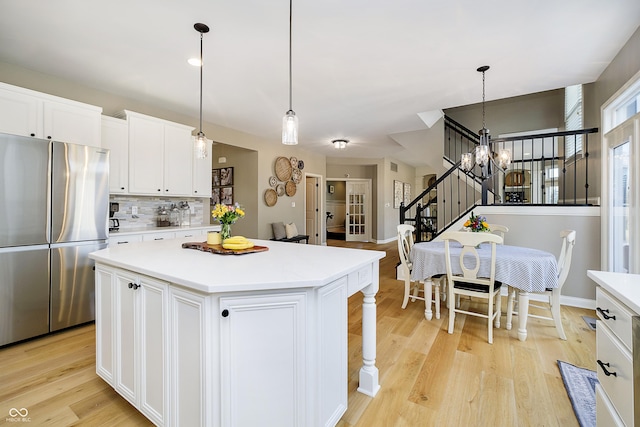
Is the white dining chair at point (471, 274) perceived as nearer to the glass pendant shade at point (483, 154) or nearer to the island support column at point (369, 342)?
the island support column at point (369, 342)

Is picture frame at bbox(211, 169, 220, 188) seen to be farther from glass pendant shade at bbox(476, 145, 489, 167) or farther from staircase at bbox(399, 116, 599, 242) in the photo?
glass pendant shade at bbox(476, 145, 489, 167)

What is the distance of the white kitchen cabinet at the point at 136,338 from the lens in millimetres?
1385

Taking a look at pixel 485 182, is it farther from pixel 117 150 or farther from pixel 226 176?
pixel 226 176

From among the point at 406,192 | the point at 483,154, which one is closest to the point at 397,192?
the point at 406,192

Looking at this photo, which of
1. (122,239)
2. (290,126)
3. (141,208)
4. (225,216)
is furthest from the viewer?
(141,208)

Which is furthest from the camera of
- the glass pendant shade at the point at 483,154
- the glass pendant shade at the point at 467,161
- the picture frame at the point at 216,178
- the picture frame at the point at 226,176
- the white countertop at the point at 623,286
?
the picture frame at the point at 216,178

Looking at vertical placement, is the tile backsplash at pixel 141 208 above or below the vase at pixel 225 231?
above

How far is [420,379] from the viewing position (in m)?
1.96

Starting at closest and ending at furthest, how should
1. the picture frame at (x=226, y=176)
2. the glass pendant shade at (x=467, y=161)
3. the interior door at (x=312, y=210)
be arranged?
1. the glass pendant shade at (x=467, y=161)
2. the picture frame at (x=226, y=176)
3. the interior door at (x=312, y=210)

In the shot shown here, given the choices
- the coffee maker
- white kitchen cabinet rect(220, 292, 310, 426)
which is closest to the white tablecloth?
white kitchen cabinet rect(220, 292, 310, 426)

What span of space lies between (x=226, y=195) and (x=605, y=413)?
241 inches

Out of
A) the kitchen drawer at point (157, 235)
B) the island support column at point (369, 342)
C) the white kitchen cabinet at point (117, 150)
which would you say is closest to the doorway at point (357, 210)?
the kitchen drawer at point (157, 235)

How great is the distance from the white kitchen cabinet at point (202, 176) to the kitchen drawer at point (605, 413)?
440 centimetres

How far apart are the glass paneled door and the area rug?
102 centimetres
